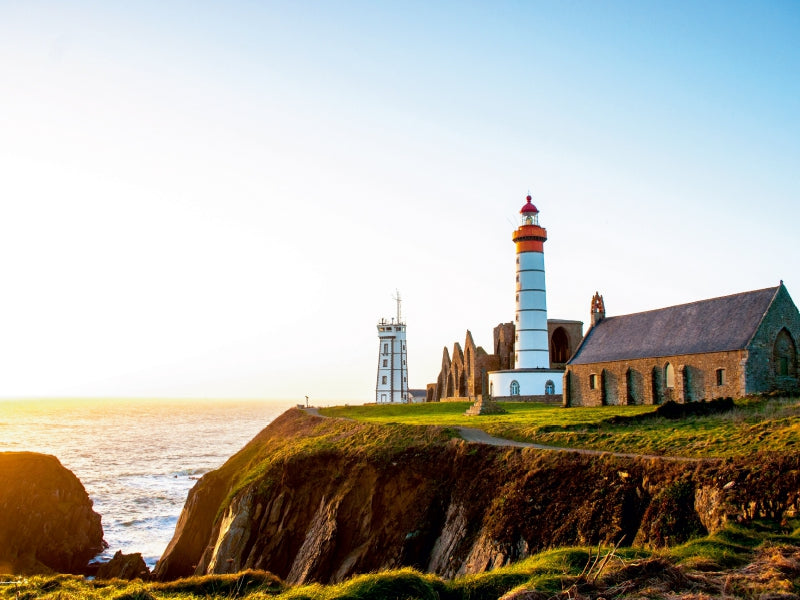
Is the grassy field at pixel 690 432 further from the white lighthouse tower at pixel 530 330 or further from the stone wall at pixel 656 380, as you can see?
the white lighthouse tower at pixel 530 330

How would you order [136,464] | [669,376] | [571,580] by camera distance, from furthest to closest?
[136,464] → [669,376] → [571,580]

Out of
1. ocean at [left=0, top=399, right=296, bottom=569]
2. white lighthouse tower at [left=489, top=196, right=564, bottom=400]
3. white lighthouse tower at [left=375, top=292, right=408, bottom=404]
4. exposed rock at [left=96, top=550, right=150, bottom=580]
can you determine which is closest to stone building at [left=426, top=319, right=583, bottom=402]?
white lighthouse tower at [left=489, top=196, right=564, bottom=400]

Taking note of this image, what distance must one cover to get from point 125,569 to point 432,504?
48.2 ft

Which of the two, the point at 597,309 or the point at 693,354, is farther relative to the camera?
the point at 597,309

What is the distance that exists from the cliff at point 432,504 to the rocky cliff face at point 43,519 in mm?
5666

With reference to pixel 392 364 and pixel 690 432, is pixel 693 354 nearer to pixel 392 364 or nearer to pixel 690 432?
pixel 690 432

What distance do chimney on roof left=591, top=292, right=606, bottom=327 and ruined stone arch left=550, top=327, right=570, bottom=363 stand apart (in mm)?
9377

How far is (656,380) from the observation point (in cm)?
4069

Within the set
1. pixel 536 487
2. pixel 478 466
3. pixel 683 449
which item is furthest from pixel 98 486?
pixel 683 449

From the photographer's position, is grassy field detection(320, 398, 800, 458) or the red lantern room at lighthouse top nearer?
grassy field detection(320, 398, 800, 458)

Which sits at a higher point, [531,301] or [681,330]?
[531,301]

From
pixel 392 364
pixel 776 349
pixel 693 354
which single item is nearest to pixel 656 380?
pixel 693 354

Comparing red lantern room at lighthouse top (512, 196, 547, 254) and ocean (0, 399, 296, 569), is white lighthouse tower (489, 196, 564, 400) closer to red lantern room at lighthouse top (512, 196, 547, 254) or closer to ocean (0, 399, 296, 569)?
red lantern room at lighthouse top (512, 196, 547, 254)

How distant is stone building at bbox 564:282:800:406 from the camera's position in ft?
114
